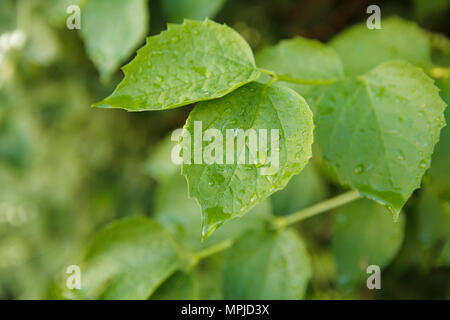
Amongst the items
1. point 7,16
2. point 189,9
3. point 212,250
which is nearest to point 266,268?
point 212,250

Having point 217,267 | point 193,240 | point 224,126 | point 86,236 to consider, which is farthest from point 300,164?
point 86,236

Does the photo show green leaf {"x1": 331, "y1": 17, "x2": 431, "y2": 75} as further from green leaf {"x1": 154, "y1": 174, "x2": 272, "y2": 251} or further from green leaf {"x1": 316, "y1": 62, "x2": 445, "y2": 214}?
green leaf {"x1": 154, "y1": 174, "x2": 272, "y2": 251}

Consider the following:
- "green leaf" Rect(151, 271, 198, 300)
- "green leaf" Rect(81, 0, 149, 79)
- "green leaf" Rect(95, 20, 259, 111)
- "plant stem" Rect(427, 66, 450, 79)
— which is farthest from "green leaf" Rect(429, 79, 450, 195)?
"green leaf" Rect(81, 0, 149, 79)

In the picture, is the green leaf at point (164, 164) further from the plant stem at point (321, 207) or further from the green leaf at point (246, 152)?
the green leaf at point (246, 152)

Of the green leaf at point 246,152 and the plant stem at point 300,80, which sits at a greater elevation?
the plant stem at point 300,80

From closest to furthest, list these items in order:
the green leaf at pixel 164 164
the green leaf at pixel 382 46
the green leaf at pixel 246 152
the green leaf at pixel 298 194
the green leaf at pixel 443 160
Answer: the green leaf at pixel 246 152 → the green leaf at pixel 443 160 → the green leaf at pixel 382 46 → the green leaf at pixel 298 194 → the green leaf at pixel 164 164

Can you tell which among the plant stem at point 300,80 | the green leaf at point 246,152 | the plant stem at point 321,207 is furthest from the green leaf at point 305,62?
the plant stem at point 321,207

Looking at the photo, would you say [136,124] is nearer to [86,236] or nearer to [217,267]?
[86,236]
